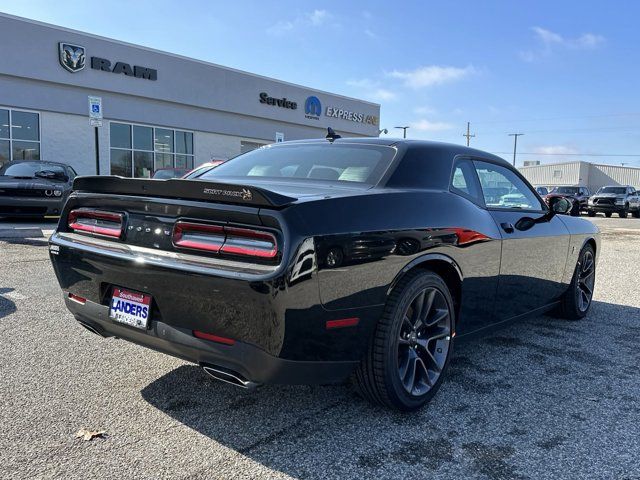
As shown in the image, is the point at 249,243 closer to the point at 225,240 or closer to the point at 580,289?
the point at 225,240

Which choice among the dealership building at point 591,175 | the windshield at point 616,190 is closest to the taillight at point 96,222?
the windshield at point 616,190

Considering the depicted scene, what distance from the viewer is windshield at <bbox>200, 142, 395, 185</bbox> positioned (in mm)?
3145

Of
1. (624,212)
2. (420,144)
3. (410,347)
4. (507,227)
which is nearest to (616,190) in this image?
(624,212)

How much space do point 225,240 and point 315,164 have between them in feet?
3.89

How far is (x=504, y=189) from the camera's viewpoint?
3.96 metres

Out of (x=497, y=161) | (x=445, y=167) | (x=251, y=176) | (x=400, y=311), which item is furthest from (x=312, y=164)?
(x=497, y=161)

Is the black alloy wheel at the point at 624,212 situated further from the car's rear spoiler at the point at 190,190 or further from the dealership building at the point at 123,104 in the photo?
the car's rear spoiler at the point at 190,190

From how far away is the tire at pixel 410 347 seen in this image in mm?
2654

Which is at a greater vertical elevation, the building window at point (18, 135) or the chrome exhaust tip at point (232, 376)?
the building window at point (18, 135)

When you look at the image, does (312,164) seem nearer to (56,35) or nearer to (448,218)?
(448,218)

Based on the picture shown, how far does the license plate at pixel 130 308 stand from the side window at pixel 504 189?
2.29 metres

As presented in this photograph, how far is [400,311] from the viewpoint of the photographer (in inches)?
Result: 106

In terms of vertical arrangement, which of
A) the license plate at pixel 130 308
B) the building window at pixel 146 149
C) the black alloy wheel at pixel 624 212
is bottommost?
the black alloy wheel at pixel 624 212

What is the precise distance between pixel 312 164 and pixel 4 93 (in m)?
17.3
